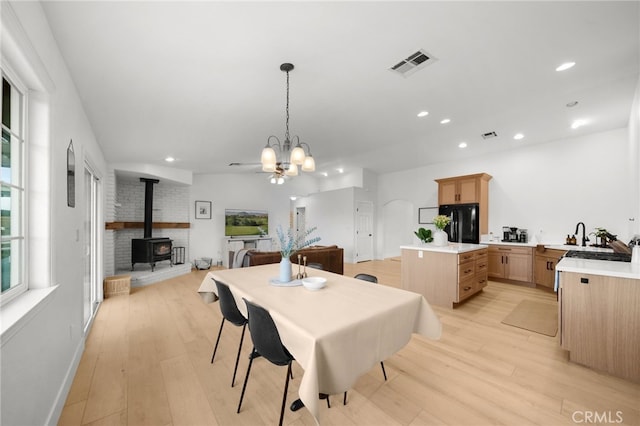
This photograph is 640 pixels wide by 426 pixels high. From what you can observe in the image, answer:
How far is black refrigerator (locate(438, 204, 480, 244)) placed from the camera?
5.50 metres

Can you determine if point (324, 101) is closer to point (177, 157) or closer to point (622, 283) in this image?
point (622, 283)

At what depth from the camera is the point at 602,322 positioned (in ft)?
A: 6.73

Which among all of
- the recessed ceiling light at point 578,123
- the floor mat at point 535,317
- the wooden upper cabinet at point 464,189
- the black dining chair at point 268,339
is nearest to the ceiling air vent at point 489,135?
the wooden upper cabinet at point 464,189

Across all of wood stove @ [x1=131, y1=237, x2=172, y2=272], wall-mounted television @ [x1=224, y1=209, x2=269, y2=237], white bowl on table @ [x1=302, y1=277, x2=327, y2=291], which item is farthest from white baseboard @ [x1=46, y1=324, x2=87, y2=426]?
wall-mounted television @ [x1=224, y1=209, x2=269, y2=237]

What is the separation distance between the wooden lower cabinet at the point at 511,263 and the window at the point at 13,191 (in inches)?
251

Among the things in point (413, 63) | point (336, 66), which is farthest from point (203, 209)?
point (413, 63)

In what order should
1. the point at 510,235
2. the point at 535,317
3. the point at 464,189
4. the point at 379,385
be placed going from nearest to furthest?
the point at 379,385, the point at 535,317, the point at 510,235, the point at 464,189

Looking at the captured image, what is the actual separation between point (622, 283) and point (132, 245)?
293 inches

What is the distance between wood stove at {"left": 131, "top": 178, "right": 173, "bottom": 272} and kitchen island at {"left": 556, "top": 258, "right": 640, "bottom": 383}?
6.70 meters

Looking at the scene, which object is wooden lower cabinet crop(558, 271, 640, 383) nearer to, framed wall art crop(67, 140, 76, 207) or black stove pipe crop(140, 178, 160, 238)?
framed wall art crop(67, 140, 76, 207)

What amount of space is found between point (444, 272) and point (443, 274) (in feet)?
0.11

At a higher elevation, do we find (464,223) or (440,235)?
(464,223)

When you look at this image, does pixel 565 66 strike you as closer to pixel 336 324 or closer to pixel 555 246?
pixel 555 246

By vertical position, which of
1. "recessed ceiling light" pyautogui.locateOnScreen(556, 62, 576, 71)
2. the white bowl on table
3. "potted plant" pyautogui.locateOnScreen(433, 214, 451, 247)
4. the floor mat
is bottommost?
the floor mat
